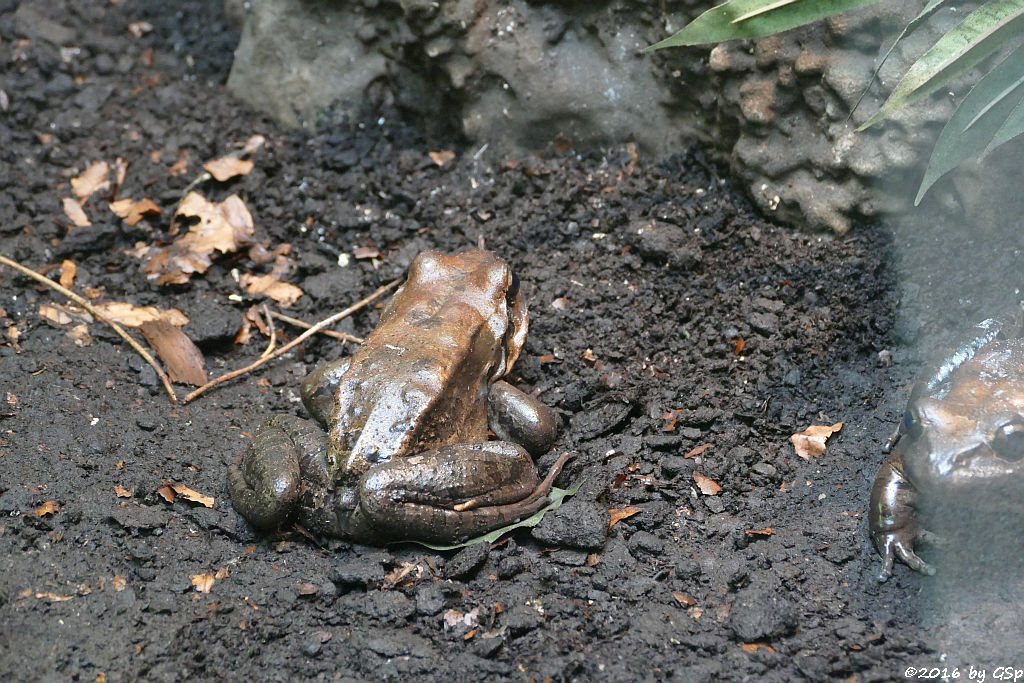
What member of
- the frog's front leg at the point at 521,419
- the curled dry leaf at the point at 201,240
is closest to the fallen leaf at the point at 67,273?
the curled dry leaf at the point at 201,240

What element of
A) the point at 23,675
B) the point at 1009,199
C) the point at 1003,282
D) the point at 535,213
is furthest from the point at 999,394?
the point at 23,675

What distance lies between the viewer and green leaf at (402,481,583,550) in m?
3.82

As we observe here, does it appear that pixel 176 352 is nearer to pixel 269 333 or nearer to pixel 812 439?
pixel 269 333

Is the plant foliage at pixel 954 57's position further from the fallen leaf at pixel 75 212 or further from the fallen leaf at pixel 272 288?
the fallen leaf at pixel 75 212

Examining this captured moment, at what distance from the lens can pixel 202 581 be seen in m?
3.66

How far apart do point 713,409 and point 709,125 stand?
6.38ft

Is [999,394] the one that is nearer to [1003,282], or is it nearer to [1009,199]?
[1003,282]

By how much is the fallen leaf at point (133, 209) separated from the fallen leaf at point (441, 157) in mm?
1837

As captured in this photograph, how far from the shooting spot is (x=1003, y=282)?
4.23 metres

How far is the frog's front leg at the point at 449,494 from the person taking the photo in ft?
12.1

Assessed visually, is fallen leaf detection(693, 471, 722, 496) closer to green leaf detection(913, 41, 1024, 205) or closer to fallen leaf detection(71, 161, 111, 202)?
green leaf detection(913, 41, 1024, 205)

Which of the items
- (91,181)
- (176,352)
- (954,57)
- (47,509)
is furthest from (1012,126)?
(91,181)

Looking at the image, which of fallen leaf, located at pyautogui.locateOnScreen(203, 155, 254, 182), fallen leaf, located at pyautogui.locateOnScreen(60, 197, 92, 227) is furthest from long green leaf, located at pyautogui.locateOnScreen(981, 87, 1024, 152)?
fallen leaf, located at pyautogui.locateOnScreen(60, 197, 92, 227)

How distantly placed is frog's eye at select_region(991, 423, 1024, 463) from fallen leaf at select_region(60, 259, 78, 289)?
16.2ft
